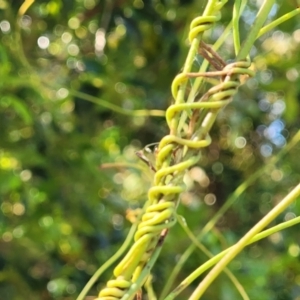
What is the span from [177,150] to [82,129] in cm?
53

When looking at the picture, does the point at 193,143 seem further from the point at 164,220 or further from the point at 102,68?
the point at 102,68

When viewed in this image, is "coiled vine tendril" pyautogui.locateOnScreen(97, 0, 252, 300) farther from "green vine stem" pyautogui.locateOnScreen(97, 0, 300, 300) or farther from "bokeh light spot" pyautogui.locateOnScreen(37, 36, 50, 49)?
"bokeh light spot" pyautogui.locateOnScreen(37, 36, 50, 49)

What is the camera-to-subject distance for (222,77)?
28cm

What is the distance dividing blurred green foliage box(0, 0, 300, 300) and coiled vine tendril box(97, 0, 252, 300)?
1.20ft

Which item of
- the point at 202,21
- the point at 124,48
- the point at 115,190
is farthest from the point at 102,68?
the point at 202,21

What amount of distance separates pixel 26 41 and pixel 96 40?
0.30 ft

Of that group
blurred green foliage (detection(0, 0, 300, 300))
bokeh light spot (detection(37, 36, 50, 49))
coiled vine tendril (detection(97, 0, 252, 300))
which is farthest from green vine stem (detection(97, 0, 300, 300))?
bokeh light spot (detection(37, 36, 50, 49))

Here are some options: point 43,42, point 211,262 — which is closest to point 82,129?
point 43,42

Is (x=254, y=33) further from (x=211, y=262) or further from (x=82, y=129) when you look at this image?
(x=82, y=129)

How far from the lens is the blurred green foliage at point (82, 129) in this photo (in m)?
0.69


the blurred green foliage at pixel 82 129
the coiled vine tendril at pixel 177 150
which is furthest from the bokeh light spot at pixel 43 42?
the coiled vine tendril at pixel 177 150

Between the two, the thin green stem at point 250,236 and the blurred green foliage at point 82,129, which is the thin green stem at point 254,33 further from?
the blurred green foliage at point 82,129

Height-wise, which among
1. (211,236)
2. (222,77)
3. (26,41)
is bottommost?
(211,236)

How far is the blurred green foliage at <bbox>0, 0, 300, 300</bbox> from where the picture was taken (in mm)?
688
